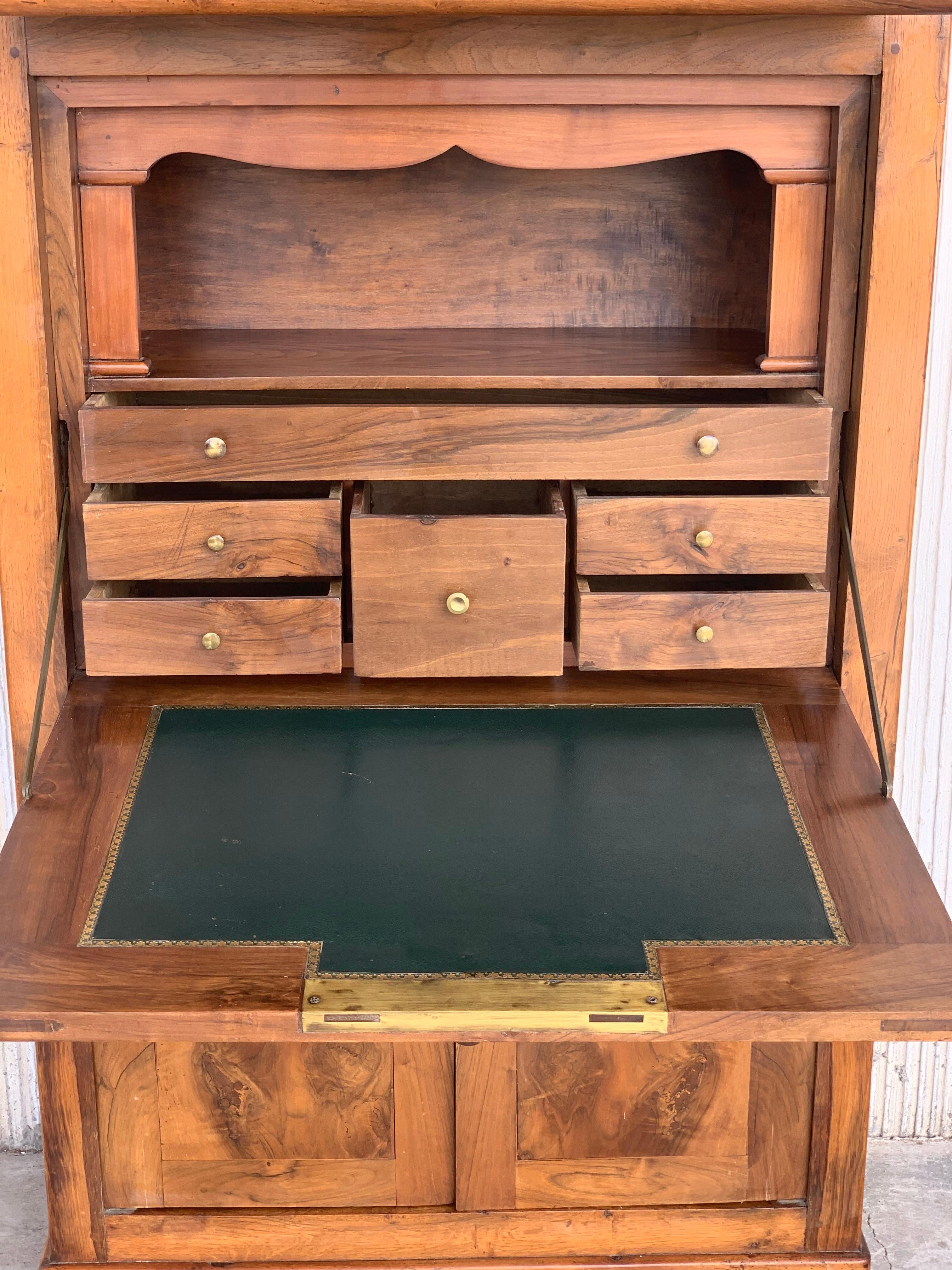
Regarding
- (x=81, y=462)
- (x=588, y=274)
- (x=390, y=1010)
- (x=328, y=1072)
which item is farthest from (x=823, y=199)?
(x=328, y=1072)

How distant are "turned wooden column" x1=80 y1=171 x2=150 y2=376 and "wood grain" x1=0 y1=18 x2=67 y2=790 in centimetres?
7

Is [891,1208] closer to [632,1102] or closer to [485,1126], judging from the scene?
[632,1102]

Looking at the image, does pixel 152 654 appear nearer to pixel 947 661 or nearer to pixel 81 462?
pixel 81 462

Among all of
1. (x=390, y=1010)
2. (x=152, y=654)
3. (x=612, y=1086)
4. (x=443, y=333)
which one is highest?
(x=443, y=333)

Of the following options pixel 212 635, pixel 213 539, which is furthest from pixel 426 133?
pixel 212 635

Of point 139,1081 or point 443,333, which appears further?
point 443,333

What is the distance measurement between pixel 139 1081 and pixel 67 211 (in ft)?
4.01

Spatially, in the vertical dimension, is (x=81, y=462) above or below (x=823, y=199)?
below

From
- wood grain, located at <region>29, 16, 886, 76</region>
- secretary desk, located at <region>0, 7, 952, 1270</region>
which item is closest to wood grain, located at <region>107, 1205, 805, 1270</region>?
secretary desk, located at <region>0, 7, 952, 1270</region>

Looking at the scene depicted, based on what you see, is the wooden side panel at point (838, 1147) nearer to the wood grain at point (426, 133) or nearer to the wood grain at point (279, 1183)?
the wood grain at point (279, 1183)

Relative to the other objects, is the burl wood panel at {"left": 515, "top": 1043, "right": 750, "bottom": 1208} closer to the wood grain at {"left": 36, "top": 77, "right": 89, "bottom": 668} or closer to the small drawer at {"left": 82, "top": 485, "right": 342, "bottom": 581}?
the small drawer at {"left": 82, "top": 485, "right": 342, "bottom": 581}

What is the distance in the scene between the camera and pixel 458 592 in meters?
2.15

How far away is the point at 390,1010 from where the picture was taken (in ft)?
5.35

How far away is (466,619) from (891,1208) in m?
1.62
